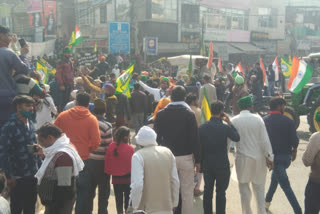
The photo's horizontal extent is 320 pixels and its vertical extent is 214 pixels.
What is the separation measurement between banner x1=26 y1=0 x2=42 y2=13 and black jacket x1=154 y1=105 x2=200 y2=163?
37.4 m

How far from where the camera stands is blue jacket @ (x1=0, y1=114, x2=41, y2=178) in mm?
4113

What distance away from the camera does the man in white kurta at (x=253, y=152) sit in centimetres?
543

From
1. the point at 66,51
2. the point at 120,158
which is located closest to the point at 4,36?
the point at 120,158

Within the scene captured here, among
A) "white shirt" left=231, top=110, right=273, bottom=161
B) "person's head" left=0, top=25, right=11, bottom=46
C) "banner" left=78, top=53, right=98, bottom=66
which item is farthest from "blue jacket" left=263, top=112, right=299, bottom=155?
"banner" left=78, top=53, right=98, bottom=66

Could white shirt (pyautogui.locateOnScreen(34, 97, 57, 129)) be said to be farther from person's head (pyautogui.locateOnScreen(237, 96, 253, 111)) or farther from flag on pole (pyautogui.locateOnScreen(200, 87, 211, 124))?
person's head (pyautogui.locateOnScreen(237, 96, 253, 111))

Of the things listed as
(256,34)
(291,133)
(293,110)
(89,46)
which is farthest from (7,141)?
(256,34)

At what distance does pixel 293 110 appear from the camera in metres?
11.4

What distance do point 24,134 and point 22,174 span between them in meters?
0.42

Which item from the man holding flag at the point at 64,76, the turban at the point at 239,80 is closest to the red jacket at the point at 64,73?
the man holding flag at the point at 64,76

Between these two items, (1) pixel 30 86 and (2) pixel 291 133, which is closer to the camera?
(1) pixel 30 86

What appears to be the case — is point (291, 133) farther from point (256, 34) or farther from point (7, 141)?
point (256, 34)

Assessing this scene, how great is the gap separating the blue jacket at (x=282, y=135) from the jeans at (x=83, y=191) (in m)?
2.58

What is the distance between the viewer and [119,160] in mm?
5156

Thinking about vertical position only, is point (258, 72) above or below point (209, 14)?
below
